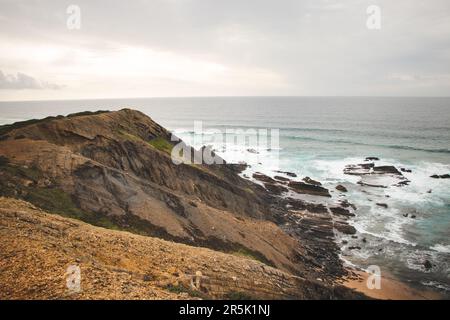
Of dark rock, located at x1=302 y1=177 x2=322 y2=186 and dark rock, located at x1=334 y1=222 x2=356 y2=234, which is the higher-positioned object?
dark rock, located at x1=302 y1=177 x2=322 y2=186

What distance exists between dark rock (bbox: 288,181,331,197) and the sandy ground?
2120 centimetres

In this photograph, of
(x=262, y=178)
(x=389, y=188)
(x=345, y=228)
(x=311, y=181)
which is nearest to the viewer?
(x=345, y=228)

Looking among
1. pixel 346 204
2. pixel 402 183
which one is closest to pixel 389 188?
pixel 402 183

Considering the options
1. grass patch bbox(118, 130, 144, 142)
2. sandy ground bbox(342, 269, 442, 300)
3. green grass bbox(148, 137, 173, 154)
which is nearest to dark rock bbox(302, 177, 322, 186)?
green grass bbox(148, 137, 173, 154)

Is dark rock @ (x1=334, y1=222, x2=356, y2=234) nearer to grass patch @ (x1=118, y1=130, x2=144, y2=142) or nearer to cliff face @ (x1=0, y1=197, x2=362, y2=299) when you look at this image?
cliff face @ (x1=0, y1=197, x2=362, y2=299)

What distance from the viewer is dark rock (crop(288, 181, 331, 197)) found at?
4875 cm

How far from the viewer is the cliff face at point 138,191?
22391 millimetres

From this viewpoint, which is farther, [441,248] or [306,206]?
[306,206]

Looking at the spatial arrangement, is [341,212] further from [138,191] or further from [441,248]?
[138,191]

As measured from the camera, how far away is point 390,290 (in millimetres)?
26609

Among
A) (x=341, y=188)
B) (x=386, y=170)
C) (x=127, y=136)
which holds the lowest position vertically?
(x=341, y=188)

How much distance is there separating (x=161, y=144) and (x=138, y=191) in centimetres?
1334
